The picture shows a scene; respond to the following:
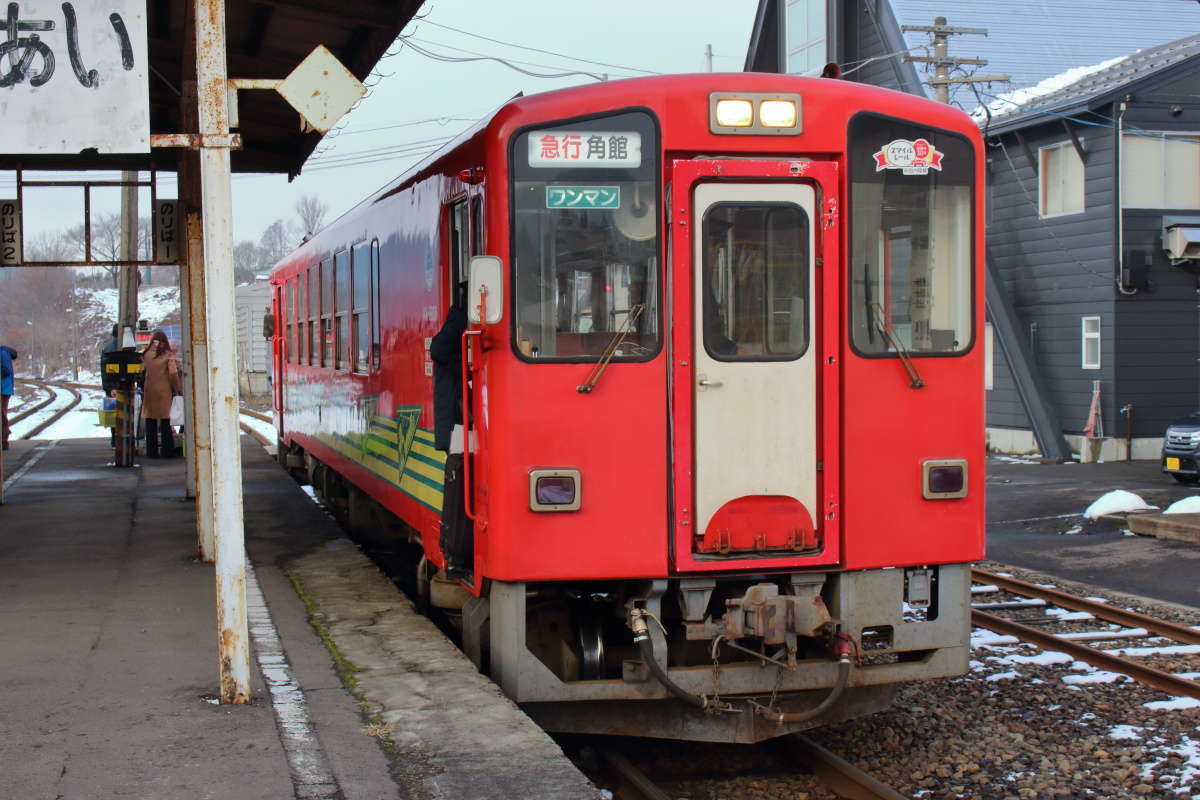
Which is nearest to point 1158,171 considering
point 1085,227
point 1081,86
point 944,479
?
point 1085,227

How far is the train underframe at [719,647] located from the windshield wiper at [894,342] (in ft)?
2.80

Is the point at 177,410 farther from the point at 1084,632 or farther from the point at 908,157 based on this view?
the point at 908,157

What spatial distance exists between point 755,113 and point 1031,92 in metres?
21.6

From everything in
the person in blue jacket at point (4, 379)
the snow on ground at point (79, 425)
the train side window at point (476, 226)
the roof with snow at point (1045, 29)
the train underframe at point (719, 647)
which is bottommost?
the snow on ground at point (79, 425)

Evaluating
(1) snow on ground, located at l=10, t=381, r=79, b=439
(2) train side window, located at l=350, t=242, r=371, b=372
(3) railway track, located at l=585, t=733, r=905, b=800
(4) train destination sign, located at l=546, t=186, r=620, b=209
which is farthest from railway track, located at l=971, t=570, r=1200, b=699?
(1) snow on ground, located at l=10, t=381, r=79, b=439

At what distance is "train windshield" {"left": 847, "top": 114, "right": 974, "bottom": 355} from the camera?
233 inches

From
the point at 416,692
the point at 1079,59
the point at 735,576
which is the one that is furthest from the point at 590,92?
the point at 1079,59

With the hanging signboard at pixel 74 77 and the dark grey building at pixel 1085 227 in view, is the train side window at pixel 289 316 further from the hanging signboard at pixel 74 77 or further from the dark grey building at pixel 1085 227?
the dark grey building at pixel 1085 227

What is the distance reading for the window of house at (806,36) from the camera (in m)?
29.9

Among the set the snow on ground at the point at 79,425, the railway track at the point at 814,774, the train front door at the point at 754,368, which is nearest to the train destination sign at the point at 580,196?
the train front door at the point at 754,368

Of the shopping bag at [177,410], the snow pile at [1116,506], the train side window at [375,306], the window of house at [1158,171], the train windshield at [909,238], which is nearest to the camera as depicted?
the train windshield at [909,238]

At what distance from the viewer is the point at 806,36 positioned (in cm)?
3080

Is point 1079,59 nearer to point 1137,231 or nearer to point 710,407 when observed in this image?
point 1137,231

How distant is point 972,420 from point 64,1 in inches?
174
